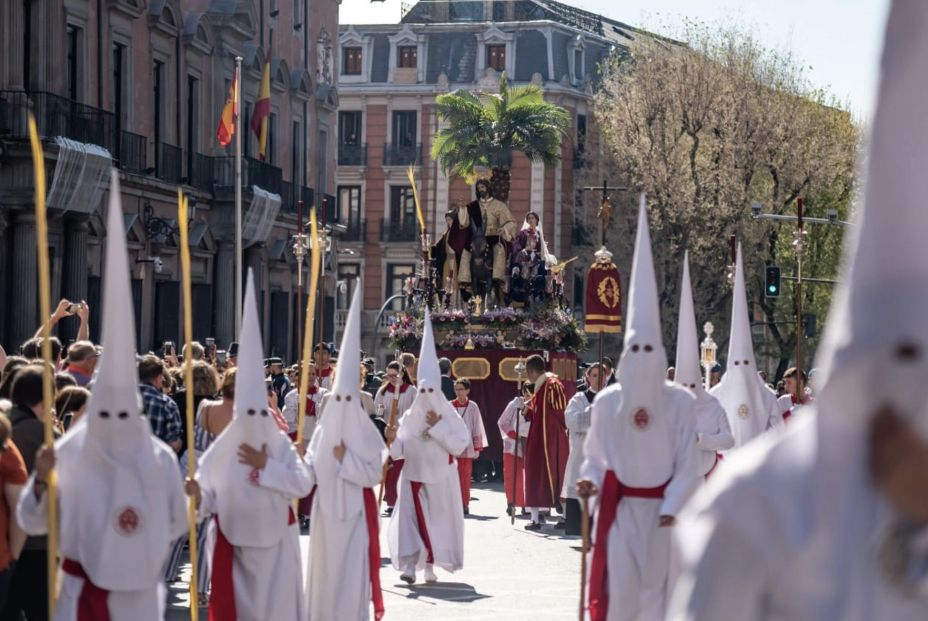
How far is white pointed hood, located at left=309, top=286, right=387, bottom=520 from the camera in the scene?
11789 millimetres

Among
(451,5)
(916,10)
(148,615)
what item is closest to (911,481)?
(916,10)

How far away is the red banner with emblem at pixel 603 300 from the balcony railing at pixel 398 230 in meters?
46.4

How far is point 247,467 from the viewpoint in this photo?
10.0 m

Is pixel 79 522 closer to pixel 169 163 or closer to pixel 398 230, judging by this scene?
pixel 169 163

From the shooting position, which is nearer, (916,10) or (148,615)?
(916,10)

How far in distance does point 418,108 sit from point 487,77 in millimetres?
2978

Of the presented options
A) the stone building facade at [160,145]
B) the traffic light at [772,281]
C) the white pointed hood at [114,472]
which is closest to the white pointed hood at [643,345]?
the white pointed hood at [114,472]

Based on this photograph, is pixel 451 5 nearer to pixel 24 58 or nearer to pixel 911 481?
pixel 24 58

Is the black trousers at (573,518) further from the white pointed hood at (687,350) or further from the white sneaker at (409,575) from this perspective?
the white pointed hood at (687,350)

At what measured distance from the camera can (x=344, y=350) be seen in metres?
11.9

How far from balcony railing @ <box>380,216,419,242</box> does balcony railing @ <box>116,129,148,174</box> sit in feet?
109

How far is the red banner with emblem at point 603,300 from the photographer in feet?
64.4

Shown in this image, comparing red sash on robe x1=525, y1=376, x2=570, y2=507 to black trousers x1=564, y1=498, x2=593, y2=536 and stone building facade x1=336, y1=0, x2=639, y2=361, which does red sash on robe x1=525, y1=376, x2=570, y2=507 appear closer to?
black trousers x1=564, y1=498, x2=593, y2=536

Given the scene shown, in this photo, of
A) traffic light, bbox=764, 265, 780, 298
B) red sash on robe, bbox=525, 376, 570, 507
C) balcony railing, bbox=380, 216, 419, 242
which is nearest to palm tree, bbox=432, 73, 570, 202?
balcony railing, bbox=380, 216, 419, 242
